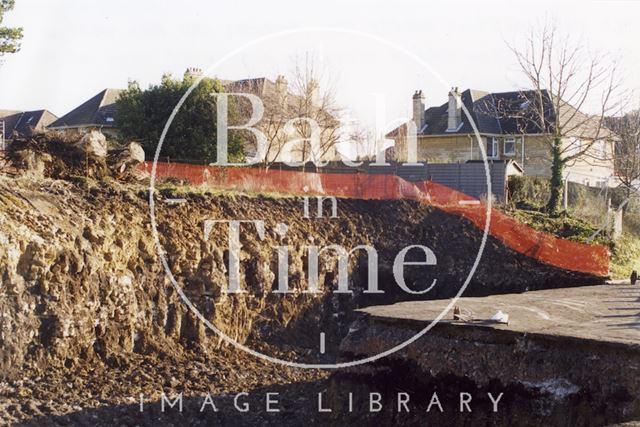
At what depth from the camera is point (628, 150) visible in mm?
32906

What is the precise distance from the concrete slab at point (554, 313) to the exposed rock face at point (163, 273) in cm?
358

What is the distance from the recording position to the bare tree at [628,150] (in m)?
30.7

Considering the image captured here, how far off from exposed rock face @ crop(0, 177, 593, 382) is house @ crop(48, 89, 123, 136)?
18.4m

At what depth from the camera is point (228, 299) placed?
1354cm

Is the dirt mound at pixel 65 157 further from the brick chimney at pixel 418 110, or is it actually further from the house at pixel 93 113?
the brick chimney at pixel 418 110

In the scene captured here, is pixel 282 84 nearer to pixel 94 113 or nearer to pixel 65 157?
pixel 94 113

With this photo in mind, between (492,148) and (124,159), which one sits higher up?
(492,148)

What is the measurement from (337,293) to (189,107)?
30.1ft

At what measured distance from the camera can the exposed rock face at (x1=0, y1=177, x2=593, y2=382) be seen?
34.0ft

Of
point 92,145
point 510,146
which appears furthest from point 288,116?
point 510,146

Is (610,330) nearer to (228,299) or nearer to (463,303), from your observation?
(463,303)

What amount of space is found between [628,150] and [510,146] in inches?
200

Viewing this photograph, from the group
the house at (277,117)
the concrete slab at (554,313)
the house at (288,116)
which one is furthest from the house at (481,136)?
the concrete slab at (554,313)

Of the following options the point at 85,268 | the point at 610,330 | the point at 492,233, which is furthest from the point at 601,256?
the point at 85,268
